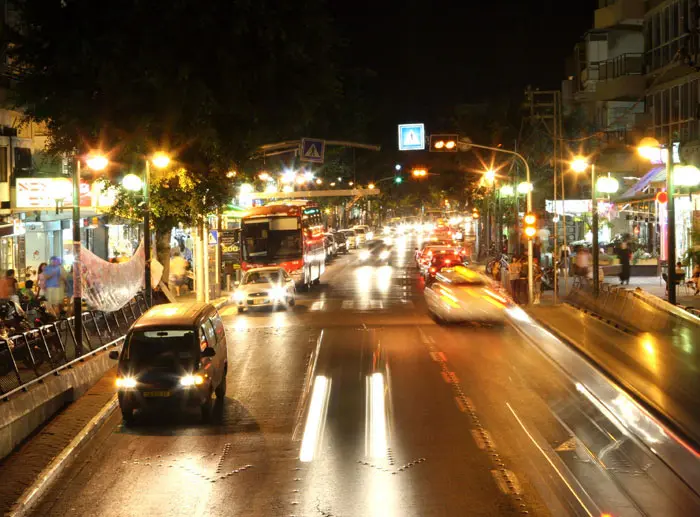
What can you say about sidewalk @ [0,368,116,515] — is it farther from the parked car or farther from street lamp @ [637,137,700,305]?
street lamp @ [637,137,700,305]

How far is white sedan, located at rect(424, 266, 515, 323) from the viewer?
1086 inches

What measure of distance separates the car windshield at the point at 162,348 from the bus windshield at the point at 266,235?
29.1 metres

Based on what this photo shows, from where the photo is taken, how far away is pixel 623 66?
4916cm

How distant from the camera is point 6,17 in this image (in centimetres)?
3172

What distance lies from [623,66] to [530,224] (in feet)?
62.1

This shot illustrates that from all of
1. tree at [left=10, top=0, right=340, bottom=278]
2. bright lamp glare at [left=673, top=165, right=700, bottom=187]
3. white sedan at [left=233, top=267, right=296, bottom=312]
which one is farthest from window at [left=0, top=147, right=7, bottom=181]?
bright lamp glare at [left=673, top=165, right=700, bottom=187]

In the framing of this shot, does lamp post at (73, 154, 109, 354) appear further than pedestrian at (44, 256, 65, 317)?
No

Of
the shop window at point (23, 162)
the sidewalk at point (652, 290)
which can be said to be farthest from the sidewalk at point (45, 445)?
the sidewalk at point (652, 290)

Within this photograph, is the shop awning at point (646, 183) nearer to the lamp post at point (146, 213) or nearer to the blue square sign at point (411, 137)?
the blue square sign at point (411, 137)

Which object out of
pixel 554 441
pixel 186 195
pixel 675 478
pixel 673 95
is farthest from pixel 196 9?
pixel 673 95

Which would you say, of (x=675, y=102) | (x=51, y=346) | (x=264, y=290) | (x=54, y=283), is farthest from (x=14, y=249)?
(x=675, y=102)

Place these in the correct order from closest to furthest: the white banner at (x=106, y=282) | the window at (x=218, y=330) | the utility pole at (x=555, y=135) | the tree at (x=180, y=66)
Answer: the tree at (x=180, y=66) → the window at (x=218, y=330) → the white banner at (x=106, y=282) → the utility pole at (x=555, y=135)

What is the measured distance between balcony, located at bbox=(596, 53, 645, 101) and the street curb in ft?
116

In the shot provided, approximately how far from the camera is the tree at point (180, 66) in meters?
16.2
